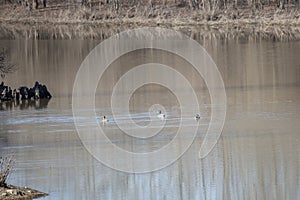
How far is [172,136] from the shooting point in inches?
696

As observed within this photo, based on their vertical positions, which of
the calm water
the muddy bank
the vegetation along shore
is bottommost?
the muddy bank

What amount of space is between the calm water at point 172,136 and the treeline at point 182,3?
24.0 m

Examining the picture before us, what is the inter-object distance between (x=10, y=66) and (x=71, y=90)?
5859mm

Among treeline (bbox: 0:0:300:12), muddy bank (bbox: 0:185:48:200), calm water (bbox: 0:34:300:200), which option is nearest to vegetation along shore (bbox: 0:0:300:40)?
treeline (bbox: 0:0:300:12)

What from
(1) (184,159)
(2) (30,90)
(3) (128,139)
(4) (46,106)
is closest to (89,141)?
(3) (128,139)

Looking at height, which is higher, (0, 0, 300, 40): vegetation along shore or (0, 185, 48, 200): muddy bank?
(0, 0, 300, 40): vegetation along shore

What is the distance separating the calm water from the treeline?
78.6ft

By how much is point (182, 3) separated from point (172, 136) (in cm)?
4172

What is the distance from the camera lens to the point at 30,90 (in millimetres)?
25734

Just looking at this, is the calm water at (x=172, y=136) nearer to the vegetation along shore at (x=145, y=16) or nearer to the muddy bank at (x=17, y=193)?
the muddy bank at (x=17, y=193)

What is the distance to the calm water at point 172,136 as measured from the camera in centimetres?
1305

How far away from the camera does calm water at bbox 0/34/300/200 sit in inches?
514

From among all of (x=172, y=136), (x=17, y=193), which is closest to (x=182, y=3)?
(x=172, y=136)

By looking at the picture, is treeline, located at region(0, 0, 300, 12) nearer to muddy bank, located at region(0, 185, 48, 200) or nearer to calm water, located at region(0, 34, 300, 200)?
calm water, located at region(0, 34, 300, 200)
